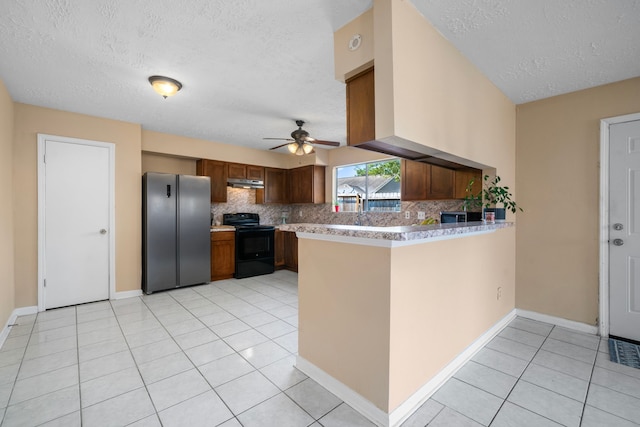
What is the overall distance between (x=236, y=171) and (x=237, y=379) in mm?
4089

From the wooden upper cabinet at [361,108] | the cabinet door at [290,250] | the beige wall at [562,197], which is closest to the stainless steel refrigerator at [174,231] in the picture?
the cabinet door at [290,250]

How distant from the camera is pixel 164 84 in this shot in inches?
103

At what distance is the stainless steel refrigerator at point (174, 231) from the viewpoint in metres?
4.12

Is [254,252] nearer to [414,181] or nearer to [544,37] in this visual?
[414,181]

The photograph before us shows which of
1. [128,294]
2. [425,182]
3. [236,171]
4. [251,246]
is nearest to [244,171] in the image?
[236,171]

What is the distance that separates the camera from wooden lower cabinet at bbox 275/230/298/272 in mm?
5809

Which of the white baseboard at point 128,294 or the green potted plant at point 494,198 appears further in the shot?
the white baseboard at point 128,294

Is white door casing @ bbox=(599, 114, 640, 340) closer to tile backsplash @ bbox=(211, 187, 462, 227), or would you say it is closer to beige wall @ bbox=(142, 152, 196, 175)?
tile backsplash @ bbox=(211, 187, 462, 227)

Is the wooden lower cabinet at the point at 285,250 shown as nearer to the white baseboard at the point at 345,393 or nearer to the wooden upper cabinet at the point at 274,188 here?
the wooden upper cabinet at the point at 274,188

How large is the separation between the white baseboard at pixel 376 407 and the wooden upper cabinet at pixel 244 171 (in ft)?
13.2

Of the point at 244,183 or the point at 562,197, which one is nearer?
the point at 562,197

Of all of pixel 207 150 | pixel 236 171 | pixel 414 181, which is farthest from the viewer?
pixel 236 171

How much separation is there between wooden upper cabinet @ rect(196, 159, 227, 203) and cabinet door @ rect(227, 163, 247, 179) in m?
0.08

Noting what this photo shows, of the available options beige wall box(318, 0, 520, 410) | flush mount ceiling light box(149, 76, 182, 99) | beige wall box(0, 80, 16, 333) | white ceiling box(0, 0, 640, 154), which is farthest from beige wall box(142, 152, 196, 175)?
beige wall box(318, 0, 520, 410)
